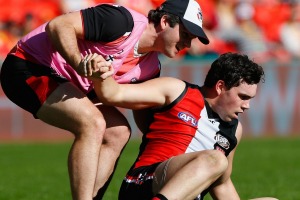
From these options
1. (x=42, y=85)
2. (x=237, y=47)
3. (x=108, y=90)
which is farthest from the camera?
(x=237, y=47)

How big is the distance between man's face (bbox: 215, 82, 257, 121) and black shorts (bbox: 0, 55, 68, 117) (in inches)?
45.9

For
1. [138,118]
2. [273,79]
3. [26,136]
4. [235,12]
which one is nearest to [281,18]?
[235,12]

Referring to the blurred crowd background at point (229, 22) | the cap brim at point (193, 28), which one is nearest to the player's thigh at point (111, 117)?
the cap brim at point (193, 28)

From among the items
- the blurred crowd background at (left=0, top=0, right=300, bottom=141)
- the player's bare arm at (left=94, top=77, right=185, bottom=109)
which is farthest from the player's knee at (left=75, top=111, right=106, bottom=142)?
the blurred crowd background at (left=0, top=0, right=300, bottom=141)

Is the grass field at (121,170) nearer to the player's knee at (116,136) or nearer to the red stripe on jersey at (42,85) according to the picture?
the player's knee at (116,136)

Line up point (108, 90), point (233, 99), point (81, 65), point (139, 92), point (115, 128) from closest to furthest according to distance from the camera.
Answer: point (81, 65) → point (108, 90) → point (139, 92) → point (233, 99) → point (115, 128)

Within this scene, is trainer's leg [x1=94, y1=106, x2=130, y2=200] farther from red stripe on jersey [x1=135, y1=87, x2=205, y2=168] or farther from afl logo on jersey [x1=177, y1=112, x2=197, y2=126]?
afl logo on jersey [x1=177, y1=112, x2=197, y2=126]

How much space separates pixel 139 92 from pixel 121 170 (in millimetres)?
5600

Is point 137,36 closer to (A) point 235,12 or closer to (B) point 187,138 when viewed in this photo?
(B) point 187,138

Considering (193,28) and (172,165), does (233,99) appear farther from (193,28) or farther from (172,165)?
(172,165)

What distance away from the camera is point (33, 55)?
22.2ft

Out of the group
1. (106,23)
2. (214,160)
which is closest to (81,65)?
(106,23)

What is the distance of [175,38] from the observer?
656 cm

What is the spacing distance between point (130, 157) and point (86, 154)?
688cm
